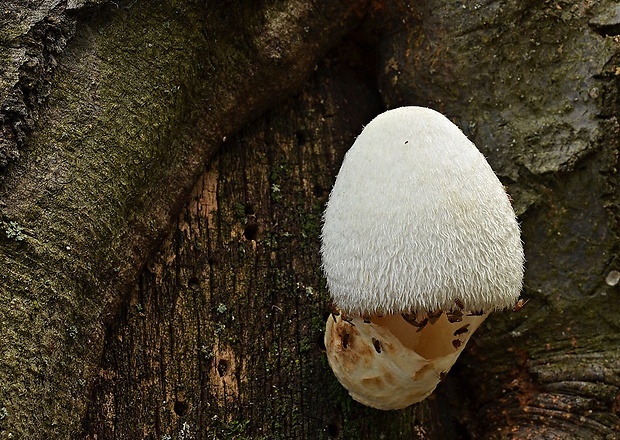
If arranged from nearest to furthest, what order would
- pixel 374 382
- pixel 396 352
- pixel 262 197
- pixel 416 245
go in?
pixel 416 245
pixel 396 352
pixel 374 382
pixel 262 197

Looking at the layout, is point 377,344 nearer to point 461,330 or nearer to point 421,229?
point 461,330

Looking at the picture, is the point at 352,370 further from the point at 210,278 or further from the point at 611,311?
the point at 611,311

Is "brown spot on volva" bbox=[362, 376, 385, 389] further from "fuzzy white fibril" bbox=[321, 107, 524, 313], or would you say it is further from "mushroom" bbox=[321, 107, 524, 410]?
"fuzzy white fibril" bbox=[321, 107, 524, 313]

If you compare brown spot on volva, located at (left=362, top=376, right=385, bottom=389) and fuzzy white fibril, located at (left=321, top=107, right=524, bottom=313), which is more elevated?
fuzzy white fibril, located at (left=321, top=107, right=524, bottom=313)

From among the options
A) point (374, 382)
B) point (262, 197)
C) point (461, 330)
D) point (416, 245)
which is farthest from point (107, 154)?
point (461, 330)

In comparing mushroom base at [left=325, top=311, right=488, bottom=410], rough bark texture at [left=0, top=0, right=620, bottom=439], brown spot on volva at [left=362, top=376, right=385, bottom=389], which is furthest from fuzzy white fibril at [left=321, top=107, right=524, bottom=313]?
rough bark texture at [left=0, top=0, right=620, bottom=439]

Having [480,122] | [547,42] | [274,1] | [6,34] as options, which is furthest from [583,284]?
[6,34]

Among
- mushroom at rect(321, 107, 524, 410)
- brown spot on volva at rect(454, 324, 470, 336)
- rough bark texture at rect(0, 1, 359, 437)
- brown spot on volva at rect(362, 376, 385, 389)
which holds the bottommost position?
brown spot on volva at rect(362, 376, 385, 389)
